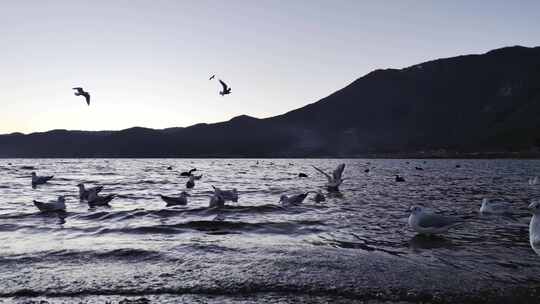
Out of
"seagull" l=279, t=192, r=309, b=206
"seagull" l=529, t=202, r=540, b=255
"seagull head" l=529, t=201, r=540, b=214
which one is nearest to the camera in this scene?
"seagull" l=529, t=202, r=540, b=255

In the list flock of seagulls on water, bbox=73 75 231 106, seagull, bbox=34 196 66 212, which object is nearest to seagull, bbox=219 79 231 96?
flock of seagulls on water, bbox=73 75 231 106

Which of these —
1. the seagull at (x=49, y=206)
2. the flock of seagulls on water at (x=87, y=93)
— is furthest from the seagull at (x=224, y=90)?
the seagull at (x=49, y=206)

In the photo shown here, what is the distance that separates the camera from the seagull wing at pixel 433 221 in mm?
10535

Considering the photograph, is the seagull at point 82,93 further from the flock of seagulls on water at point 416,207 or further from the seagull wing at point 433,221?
the seagull wing at point 433,221

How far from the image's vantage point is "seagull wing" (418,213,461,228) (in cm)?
1054

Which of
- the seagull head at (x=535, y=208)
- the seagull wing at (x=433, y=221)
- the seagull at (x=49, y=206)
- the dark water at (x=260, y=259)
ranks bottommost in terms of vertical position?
the dark water at (x=260, y=259)

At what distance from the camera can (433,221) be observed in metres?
10.5

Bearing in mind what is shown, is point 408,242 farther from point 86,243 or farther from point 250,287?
point 86,243

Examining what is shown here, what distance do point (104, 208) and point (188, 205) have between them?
3.47 metres

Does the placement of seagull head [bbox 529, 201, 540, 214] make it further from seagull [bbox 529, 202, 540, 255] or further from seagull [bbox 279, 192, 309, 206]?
seagull [bbox 279, 192, 309, 206]

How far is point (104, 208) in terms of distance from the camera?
17250mm

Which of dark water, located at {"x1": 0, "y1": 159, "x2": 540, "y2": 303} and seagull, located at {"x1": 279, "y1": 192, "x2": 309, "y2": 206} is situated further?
seagull, located at {"x1": 279, "y1": 192, "x2": 309, "y2": 206}

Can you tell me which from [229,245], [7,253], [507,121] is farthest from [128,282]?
[507,121]

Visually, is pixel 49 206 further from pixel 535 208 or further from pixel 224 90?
pixel 535 208
